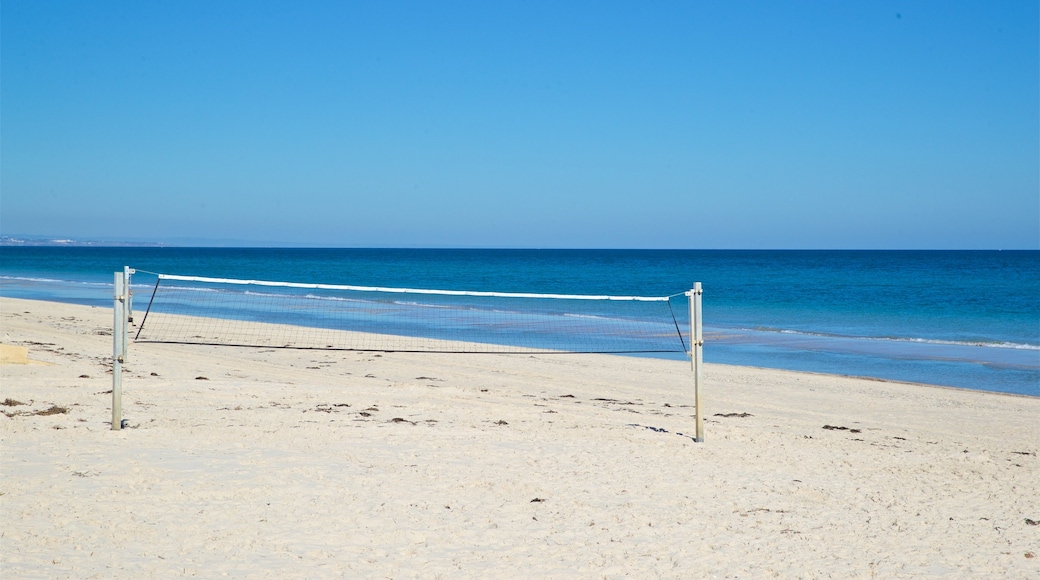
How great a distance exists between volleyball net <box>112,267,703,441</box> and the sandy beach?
153 cm

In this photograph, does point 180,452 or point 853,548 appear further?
point 180,452

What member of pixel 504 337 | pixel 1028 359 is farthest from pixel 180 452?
pixel 1028 359

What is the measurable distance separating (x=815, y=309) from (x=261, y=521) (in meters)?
29.8

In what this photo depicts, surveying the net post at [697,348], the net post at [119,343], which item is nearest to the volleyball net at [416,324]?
the net post at [697,348]

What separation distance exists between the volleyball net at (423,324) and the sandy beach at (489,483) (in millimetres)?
1534

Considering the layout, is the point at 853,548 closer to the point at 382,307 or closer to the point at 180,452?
the point at 180,452

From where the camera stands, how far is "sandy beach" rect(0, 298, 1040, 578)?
16.0ft

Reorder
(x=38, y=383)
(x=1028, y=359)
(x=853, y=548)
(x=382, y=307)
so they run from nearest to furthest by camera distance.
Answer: (x=853, y=548) < (x=38, y=383) < (x=1028, y=359) < (x=382, y=307)

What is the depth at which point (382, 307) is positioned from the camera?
29.4m

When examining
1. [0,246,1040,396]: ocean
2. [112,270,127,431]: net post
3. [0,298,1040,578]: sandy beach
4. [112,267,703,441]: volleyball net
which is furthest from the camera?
[112,267,703,441]: volleyball net

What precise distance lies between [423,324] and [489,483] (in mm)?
16851

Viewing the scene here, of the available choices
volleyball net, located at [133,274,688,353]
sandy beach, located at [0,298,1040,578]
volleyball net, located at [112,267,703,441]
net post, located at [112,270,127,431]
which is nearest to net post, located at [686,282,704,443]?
volleyball net, located at [112,267,703,441]

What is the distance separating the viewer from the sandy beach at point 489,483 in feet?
16.0

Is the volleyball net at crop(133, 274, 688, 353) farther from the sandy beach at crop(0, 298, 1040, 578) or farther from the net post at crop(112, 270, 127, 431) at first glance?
the net post at crop(112, 270, 127, 431)
